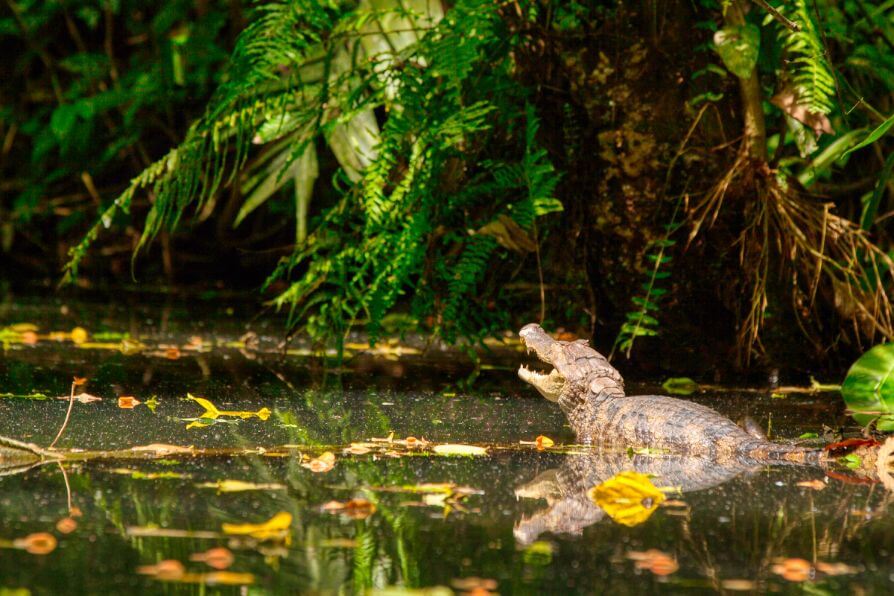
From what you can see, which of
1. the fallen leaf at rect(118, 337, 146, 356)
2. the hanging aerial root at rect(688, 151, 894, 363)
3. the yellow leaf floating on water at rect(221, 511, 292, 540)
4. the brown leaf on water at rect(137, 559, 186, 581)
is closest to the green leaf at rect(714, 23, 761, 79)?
the hanging aerial root at rect(688, 151, 894, 363)

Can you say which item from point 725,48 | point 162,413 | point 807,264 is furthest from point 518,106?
point 162,413

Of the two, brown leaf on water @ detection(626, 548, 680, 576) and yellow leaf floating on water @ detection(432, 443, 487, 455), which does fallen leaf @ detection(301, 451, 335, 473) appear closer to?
yellow leaf floating on water @ detection(432, 443, 487, 455)

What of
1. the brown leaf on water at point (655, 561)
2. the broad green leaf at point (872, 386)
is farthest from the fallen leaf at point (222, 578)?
the broad green leaf at point (872, 386)

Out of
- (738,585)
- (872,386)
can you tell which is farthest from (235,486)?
(872,386)

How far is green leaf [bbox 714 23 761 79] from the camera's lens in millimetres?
3531

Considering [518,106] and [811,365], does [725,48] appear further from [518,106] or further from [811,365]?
[811,365]

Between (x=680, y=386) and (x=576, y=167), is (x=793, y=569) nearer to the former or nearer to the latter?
(x=680, y=386)

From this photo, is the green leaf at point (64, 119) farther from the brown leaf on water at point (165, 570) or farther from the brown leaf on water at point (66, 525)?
the brown leaf on water at point (165, 570)

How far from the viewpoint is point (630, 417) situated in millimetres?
2898

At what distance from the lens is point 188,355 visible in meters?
4.39

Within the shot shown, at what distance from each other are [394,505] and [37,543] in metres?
0.63

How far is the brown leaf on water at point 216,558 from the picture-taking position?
167cm

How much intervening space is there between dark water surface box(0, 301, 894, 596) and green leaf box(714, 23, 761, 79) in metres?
1.04

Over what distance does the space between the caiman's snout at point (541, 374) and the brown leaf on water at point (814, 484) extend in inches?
35.0
